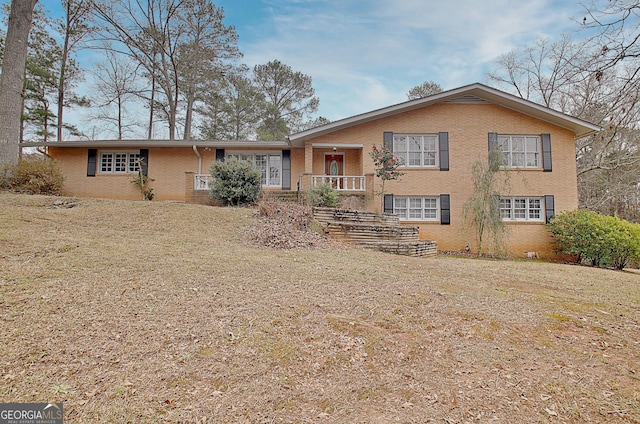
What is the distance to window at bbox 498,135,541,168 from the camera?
1377 cm

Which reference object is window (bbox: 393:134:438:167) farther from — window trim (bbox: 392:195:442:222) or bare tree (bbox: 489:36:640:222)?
bare tree (bbox: 489:36:640:222)

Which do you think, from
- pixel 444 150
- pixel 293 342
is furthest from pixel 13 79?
pixel 444 150

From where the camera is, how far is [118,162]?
1538 cm

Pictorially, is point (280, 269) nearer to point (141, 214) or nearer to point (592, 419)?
point (592, 419)

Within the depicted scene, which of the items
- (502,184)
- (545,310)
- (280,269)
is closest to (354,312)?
(280,269)

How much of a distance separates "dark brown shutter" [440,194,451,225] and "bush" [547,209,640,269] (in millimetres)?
3888

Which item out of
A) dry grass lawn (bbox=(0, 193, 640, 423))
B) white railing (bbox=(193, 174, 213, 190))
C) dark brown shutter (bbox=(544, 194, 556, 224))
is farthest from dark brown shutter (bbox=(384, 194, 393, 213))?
dry grass lawn (bbox=(0, 193, 640, 423))

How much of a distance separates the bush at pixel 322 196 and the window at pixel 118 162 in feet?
28.8

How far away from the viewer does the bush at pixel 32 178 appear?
1109cm

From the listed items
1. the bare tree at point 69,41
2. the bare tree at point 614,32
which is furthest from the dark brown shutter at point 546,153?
the bare tree at point 69,41

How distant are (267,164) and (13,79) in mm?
9213

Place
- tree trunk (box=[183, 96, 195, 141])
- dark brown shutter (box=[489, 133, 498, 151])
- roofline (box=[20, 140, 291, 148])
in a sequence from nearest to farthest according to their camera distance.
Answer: dark brown shutter (box=[489, 133, 498, 151]) → roofline (box=[20, 140, 291, 148]) → tree trunk (box=[183, 96, 195, 141])

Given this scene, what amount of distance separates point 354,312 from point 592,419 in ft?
6.98

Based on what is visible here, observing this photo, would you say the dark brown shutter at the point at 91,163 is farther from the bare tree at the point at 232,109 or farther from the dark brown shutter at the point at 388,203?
the dark brown shutter at the point at 388,203
